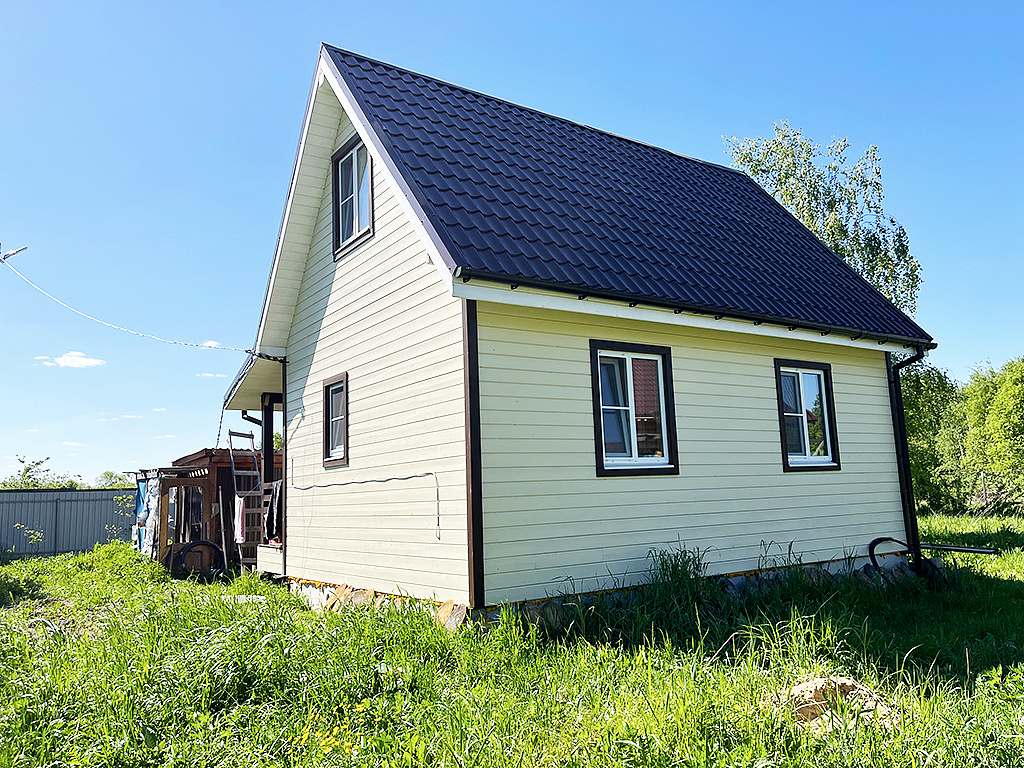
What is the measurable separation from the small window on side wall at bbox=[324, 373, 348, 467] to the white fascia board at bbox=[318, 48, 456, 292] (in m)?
2.80

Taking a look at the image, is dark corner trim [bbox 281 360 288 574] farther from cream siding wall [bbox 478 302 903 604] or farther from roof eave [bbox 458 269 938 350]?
roof eave [bbox 458 269 938 350]

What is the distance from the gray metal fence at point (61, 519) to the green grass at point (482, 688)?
1579cm

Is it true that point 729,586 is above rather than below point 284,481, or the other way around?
below

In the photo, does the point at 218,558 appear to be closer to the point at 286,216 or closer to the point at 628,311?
the point at 286,216

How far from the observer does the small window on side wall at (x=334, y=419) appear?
32.7 ft

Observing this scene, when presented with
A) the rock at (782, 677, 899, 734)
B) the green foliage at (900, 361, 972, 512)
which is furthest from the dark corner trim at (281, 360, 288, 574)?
the green foliage at (900, 361, 972, 512)

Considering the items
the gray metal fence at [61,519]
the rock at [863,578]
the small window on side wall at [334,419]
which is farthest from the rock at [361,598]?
the gray metal fence at [61,519]

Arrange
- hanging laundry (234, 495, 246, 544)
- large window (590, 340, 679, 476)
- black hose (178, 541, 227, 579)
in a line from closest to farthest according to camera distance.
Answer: large window (590, 340, 679, 476)
hanging laundry (234, 495, 246, 544)
black hose (178, 541, 227, 579)

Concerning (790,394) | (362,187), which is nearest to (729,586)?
(790,394)

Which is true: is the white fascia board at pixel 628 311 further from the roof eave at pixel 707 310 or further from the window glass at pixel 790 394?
the window glass at pixel 790 394

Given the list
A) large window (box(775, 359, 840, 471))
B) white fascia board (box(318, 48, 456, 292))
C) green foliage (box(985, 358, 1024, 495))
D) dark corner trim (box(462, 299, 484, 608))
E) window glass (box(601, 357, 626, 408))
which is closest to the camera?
dark corner trim (box(462, 299, 484, 608))

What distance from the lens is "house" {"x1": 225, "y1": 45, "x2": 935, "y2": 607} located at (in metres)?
7.56

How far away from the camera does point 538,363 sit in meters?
7.91

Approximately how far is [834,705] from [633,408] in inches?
172
